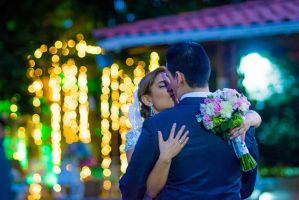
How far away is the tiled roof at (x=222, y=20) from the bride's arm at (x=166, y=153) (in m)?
6.86

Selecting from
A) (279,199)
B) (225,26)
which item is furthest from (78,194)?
(225,26)

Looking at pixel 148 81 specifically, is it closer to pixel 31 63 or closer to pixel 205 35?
pixel 205 35

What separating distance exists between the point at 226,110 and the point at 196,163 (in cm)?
33

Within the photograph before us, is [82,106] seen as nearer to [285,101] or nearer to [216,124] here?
[285,101]

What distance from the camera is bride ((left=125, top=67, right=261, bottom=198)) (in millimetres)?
3543

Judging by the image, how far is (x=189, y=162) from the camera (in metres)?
3.56

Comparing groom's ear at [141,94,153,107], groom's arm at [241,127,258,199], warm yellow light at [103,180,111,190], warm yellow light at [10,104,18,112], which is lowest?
groom's arm at [241,127,258,199]

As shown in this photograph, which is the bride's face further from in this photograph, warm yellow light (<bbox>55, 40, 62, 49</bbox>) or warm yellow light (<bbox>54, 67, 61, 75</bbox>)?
warm yellow light (<bbox>54, 67, 61, 75</bbox>)

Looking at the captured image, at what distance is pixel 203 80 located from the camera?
12.0 feet

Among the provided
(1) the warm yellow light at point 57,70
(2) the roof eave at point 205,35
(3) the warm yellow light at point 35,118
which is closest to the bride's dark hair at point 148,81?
(2) the roof eave at point 205,35

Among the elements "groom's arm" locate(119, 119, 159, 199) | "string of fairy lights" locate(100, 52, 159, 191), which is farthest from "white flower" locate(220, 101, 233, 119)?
"string of fairy lights" locate(100, 52, 159, 191)

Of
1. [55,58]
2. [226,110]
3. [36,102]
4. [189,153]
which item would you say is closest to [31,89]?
[36,102]

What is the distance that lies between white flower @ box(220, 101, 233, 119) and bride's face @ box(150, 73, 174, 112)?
82 centimetres

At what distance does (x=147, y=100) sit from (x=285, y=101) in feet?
45.6
